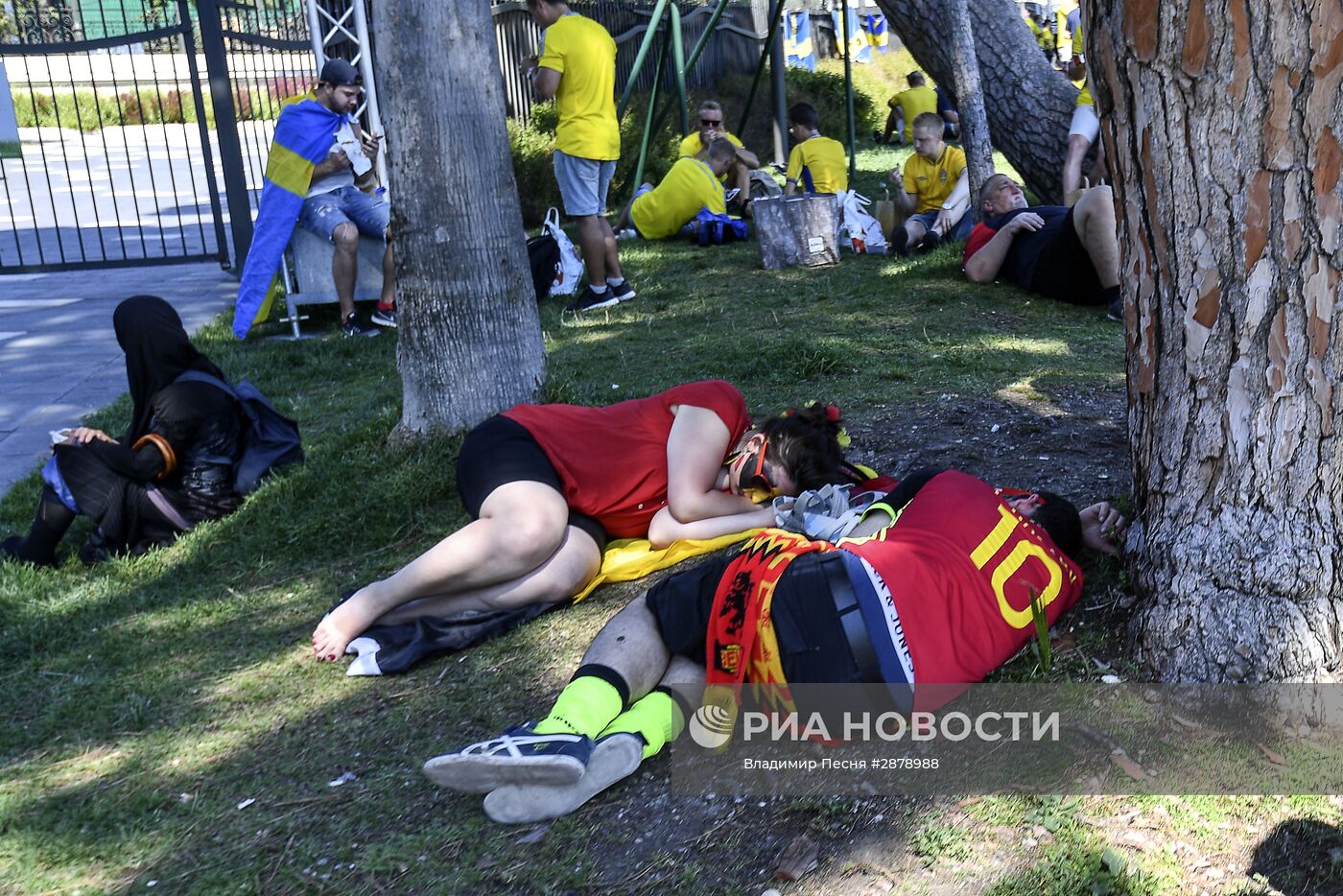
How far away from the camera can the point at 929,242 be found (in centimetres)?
856

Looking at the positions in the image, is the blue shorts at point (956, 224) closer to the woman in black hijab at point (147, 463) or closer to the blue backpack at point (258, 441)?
the blue backpack at point (258, 441)

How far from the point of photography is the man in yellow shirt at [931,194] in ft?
28.2

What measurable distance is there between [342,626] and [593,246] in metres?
4.72

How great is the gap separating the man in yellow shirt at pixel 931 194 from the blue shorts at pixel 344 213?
3.67 m

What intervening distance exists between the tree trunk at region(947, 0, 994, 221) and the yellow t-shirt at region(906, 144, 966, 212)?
45.3 inches

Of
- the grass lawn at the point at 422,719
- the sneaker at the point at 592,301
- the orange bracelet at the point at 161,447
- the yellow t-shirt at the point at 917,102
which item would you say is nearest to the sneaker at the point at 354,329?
the sneaker at the point at 592,301

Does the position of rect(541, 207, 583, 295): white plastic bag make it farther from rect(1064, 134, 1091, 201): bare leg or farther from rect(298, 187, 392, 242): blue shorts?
rect(1064, 134, 1091, 201): bare leg

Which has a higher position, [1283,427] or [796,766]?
[1283,427]

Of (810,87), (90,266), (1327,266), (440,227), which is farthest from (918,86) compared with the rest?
(1327,266)

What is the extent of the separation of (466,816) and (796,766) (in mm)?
721

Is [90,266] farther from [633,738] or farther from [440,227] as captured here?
[633,738]

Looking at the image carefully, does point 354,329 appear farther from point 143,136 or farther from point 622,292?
Result: point 143,136

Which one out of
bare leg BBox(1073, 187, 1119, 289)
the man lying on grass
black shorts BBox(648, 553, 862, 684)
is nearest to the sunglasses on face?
the man lying on grass

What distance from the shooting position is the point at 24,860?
2.58 metres
